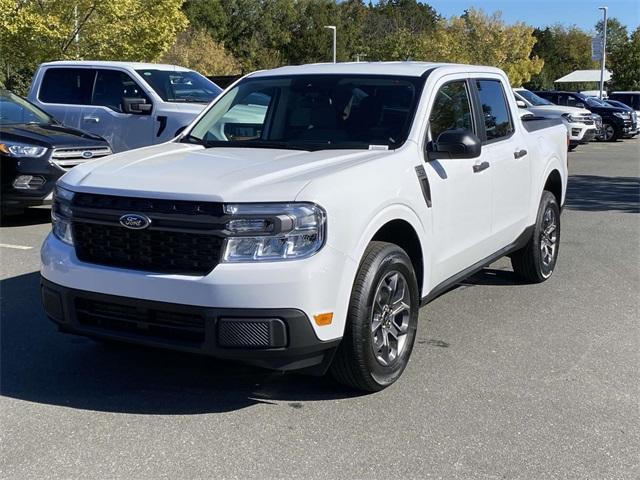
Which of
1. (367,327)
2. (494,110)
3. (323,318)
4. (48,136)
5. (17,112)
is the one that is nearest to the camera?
(323,318)

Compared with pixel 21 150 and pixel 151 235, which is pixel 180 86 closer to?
pixel 21 150

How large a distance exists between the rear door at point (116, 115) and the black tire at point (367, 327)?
25.3ft

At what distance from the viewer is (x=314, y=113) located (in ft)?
16.9

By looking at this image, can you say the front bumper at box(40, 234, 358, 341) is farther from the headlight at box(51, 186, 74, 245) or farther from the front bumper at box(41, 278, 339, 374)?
the headlight at box(51, 186, 74, 245)

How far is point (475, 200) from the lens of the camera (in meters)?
5.25

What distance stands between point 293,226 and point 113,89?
349 inches

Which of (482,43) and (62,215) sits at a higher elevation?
→ (482,43)

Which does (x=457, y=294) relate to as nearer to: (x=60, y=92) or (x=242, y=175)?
(x=242, y=175)

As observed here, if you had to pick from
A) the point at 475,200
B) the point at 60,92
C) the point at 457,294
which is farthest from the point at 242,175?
the point at 60,92

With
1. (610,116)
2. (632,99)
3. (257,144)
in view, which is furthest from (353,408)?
(632,99)

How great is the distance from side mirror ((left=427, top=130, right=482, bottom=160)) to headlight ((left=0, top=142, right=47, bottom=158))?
588cm

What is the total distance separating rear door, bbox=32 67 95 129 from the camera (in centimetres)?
1185

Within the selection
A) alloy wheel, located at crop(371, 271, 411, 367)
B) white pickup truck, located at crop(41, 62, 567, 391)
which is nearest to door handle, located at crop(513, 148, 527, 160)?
white pickup truck, located at crop(41, 62, 567, 391)

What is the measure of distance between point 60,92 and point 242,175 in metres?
9.16
